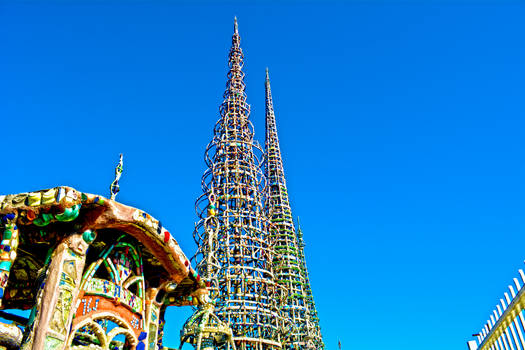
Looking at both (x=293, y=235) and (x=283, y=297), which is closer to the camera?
(x=283, y=297)

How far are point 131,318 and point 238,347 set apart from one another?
16440 millimetres

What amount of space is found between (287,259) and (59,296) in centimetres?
3469

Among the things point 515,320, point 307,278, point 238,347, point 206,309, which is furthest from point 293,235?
point 515,320

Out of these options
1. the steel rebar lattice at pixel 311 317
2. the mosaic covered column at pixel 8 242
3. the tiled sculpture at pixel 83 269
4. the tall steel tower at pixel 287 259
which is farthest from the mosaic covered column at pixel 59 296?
the steel rebar lattice at pixel 311 317

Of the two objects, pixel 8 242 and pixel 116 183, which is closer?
pixel 8 242

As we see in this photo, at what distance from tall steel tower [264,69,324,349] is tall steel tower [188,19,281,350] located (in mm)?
4568

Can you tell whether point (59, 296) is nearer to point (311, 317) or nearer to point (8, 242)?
point (8, 242)

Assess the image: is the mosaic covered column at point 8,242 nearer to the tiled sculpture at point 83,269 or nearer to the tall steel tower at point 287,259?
the tiled sculpture at point 83,269

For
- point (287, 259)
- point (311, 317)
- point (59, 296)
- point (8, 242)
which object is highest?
point (287, 259)

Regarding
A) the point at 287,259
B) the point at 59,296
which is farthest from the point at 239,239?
the point at 59,296

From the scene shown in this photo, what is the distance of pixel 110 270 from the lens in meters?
12.6

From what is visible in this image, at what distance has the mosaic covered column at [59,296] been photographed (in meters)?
10.1

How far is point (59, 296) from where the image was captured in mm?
10617

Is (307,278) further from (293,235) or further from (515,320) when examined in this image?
(515,320)
